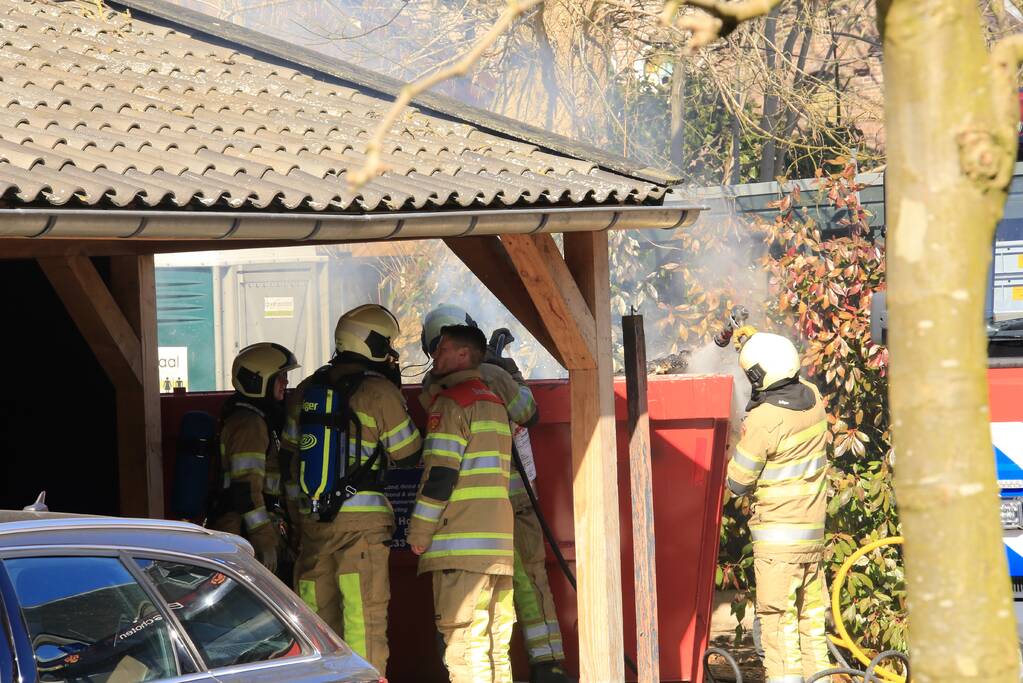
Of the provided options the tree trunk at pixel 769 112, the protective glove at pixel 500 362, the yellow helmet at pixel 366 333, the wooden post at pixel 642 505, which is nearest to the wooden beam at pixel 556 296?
the wooden post at pixel 642 505

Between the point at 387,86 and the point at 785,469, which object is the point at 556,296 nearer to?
the point at 785,469

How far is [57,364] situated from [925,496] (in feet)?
22.4

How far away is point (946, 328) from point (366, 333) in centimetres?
454

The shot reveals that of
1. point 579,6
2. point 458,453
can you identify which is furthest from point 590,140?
point 458,453

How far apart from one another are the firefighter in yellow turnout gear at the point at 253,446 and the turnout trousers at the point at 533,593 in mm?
1260

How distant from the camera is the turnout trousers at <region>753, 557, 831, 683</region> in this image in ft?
22.1

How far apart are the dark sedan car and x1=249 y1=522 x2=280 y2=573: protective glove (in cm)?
319

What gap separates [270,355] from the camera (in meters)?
7.12

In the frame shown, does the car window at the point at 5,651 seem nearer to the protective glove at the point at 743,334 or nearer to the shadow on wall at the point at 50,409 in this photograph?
the protective glove at the point at 743,334

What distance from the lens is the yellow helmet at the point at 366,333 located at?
649cm

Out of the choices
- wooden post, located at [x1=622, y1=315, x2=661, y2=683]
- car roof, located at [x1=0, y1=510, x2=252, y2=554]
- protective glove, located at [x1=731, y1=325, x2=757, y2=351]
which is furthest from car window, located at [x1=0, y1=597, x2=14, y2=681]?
protective glove, located at [x1=731, y1=325, x2=757, y2=351]

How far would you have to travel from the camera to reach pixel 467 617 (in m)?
6.38

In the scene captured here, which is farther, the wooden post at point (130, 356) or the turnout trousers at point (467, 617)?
the wooden post at point (130, 356)

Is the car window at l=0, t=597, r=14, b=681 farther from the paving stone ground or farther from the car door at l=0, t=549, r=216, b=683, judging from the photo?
the paving stone ground
